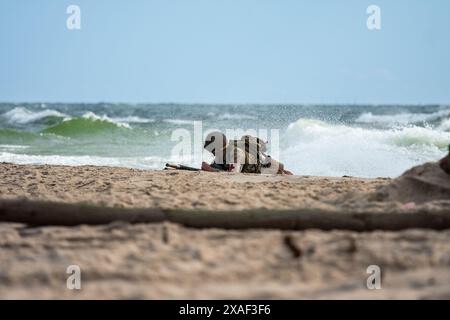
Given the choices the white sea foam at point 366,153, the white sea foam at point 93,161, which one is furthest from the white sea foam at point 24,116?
Result: the white sea foam at point 366,153

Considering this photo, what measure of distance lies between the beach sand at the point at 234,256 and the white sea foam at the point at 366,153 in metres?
5.91

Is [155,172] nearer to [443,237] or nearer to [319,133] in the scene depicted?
[443,237]

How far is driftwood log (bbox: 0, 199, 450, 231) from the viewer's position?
3.71 m

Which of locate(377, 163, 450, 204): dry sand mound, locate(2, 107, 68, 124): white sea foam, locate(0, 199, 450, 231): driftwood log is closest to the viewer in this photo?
locate(0, 199, 450, 231): driftwood log

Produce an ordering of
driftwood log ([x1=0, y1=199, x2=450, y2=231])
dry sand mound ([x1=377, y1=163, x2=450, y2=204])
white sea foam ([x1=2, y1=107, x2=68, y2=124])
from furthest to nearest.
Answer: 1. white sea foam ([x1=2, y1=107, x2=68, y2=124])
2. dry sand mound ([x1=377, y1=163, x2=450, y2=204])
3. driftwood log ([x1=0, y1=199, x2=450, y2=231])

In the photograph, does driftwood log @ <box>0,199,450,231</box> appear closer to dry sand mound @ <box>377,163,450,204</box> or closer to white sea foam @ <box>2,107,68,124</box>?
dry sand mound @ <box>377,163,450,204</box>

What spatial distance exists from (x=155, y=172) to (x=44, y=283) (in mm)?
4277

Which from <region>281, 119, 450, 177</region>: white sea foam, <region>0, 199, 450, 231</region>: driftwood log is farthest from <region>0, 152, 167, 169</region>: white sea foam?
<region>0, 199, 450, 231</region>: driftwood log

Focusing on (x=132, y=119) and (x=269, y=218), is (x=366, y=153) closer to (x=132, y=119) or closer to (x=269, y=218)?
(x=269, y=218)

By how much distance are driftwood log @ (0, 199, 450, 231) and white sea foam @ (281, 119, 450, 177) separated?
20.3 feet

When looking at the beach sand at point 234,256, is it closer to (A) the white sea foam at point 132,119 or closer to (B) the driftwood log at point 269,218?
(B) the driftwood log at point 269,218

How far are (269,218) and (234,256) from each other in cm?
58

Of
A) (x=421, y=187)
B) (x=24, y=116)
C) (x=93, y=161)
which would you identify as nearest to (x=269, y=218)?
(x=421, y=187)
